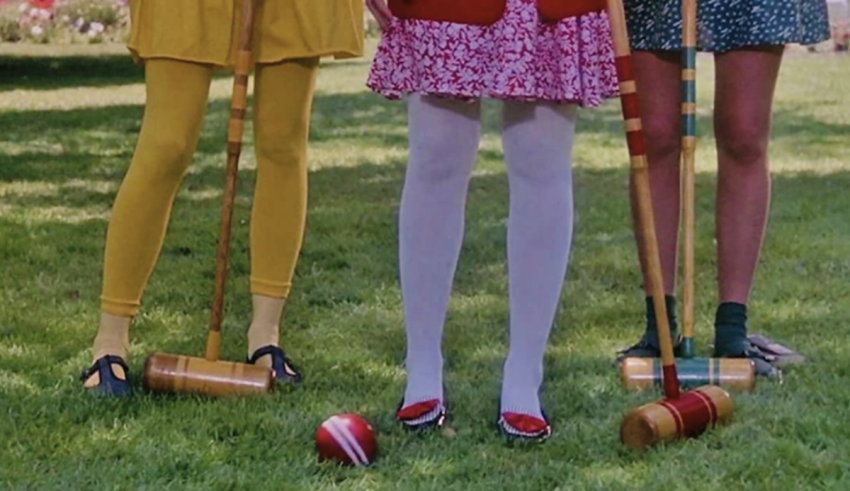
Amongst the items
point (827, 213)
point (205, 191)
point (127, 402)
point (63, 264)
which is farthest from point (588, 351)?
point (205, 191)

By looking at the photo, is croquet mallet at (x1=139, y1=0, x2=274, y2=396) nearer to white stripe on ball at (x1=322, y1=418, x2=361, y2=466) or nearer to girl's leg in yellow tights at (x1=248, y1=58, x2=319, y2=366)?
girl's leg in yellow tights at (x1=248, y1=58, x2=319, y2=366)

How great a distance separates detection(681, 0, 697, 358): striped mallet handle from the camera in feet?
11.0

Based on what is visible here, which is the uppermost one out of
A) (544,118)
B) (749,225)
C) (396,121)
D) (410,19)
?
(410,19)

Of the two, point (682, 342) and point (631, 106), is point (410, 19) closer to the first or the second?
point (631, 106)

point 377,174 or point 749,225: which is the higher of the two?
point 749,225

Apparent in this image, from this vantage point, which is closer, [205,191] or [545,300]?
[545,300]

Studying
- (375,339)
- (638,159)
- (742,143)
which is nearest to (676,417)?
(638,159)

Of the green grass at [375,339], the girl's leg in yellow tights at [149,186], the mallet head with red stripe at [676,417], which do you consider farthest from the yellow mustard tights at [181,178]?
the mallet head with red stripe at [676,417]

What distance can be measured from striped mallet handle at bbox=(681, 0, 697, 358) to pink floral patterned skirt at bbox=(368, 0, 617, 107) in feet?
1.67

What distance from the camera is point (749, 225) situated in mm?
3596

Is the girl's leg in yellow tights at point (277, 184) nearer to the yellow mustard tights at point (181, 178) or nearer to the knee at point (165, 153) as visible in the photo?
the yellow mustard tights at point (181, 178)

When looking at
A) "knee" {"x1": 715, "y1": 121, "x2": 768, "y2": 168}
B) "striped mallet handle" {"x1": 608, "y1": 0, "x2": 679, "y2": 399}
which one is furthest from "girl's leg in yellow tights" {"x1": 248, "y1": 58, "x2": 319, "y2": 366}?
"knee" {"x1": 715, "y1": 121, "x2": 768, "y2": 168}

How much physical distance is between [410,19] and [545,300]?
0.65 meters

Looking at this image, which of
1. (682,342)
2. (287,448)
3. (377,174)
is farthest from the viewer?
(377,174)
